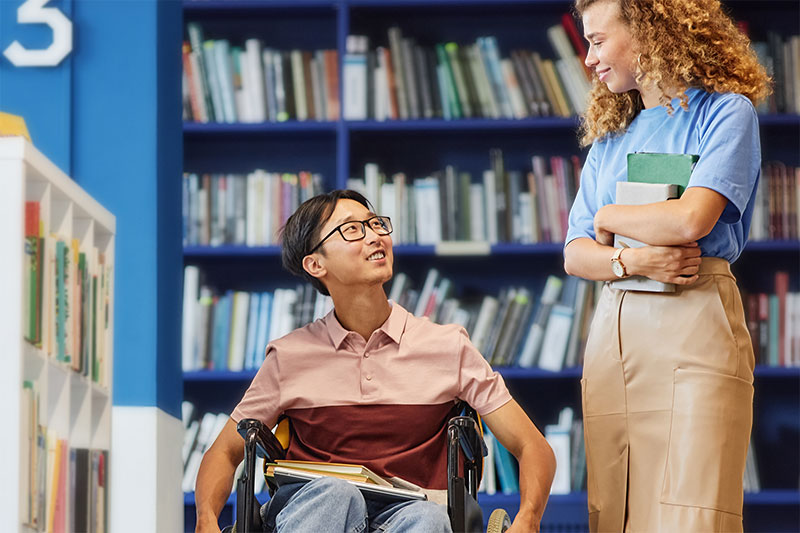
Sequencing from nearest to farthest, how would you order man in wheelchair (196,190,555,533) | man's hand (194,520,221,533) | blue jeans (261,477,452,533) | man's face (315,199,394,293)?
blue jeans (261,477,452,533) < man's hand (194,520,221,533) < man in wheelchair (196,190,555,533) < man's face (315,199,394,293)

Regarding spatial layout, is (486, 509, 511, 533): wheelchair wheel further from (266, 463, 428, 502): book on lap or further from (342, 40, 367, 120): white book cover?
(342, 40, 367, 120): white book cover

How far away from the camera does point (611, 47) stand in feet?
8.00

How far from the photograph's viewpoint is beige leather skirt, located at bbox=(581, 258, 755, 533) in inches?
89.2

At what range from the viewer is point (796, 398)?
4477mm

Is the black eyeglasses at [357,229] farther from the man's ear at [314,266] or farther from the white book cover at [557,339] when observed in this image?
the white book cover at [557,339]

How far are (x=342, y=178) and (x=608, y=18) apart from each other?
6.53ft

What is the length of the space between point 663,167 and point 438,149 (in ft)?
7.72

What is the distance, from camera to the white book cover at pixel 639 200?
7.55ft

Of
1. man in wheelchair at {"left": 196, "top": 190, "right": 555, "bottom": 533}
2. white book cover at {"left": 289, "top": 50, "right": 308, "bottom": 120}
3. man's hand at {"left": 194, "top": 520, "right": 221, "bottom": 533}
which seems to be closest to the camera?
man's hand at {"left": 194, "top": 520, "right": 221, "bottom": 533}

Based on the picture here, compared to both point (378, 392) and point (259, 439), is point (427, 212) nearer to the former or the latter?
point (378, 392)

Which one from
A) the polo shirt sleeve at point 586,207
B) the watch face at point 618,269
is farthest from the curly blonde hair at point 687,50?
the watch face at point 618,269

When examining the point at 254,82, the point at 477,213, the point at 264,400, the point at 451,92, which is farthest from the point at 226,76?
the point at 264,400

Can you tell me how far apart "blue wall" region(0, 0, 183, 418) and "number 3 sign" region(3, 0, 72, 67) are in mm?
20

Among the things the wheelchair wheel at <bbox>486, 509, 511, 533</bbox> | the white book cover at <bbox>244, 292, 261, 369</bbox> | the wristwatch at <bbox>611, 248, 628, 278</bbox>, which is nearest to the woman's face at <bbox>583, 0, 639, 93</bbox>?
the wristwatch at <bbox>611, 248, 628, 278</bbox>
